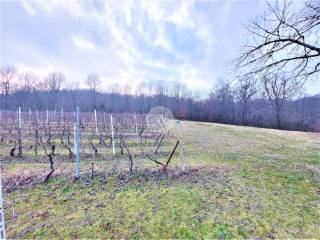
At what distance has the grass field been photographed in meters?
2.80

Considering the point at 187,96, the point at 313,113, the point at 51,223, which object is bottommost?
the point at 51,223

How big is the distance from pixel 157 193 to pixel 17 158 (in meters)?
5.60

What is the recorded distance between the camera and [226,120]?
3659cm

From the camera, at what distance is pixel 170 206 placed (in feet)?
11.3

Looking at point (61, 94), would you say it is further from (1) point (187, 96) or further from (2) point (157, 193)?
(2) point (157, 193)

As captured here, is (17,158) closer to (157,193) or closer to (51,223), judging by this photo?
(51,223)

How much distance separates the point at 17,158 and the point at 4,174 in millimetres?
1875

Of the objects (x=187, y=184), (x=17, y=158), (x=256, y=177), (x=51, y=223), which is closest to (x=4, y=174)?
(x=17, y=158)

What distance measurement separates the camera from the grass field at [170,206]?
280 centimetres

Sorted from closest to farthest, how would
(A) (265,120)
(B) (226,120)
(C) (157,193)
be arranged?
(C) (157,193) → (A) (265,120) → (B) (226,120)

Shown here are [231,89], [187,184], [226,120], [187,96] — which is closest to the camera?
[187,184]

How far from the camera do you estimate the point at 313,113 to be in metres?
29.7

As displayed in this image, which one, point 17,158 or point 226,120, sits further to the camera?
point 226,120

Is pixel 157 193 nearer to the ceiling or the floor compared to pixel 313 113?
Result: nearer to the floor
